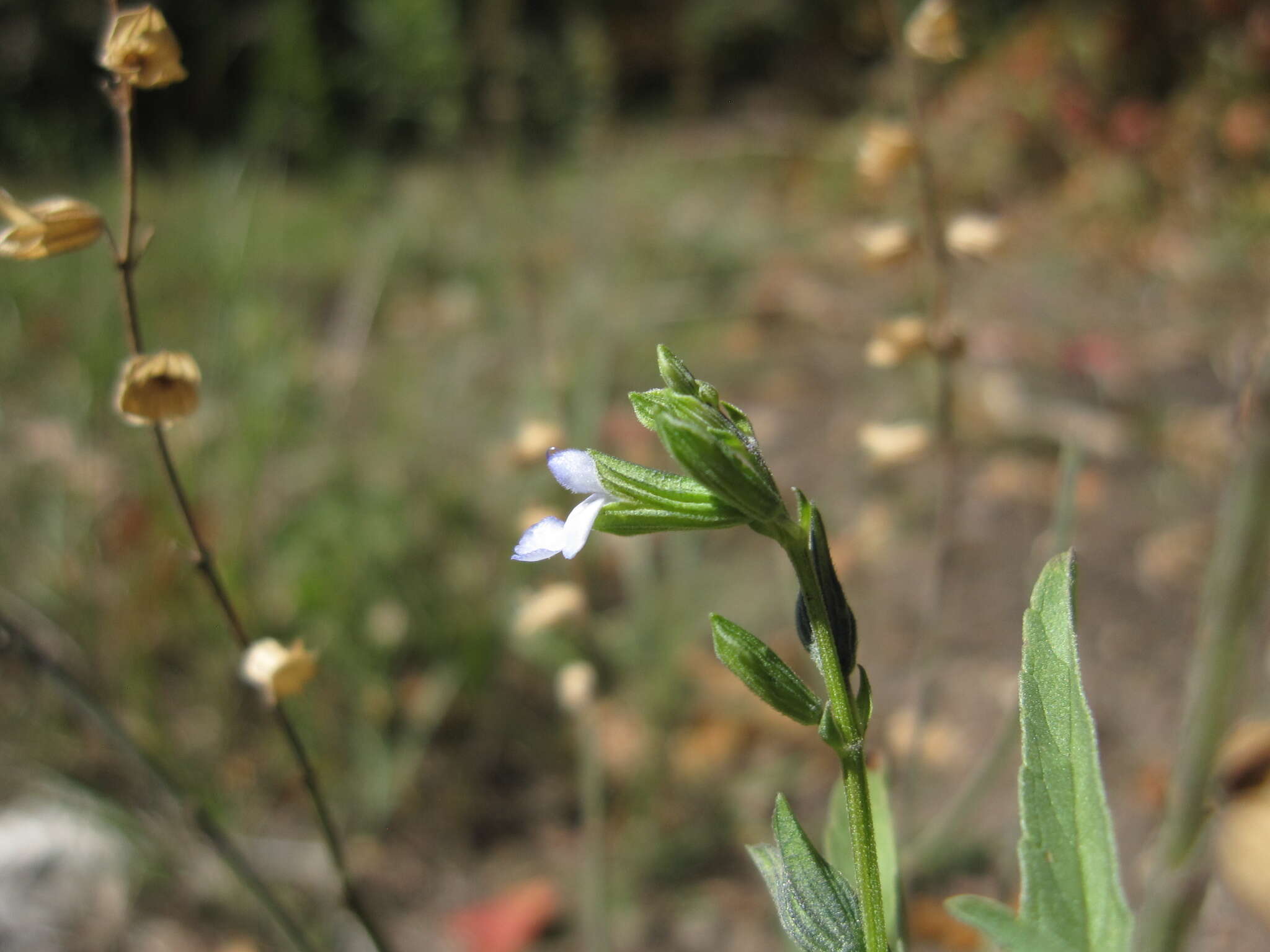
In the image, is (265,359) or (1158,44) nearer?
(265,359)

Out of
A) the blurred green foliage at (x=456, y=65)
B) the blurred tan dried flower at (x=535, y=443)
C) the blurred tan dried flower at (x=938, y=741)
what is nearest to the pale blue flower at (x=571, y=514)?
the blurred tan dried flower at (x=535, y=443)

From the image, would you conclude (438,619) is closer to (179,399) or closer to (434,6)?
(179,399)

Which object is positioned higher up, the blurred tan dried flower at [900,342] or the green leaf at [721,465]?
the green leaf at [721,465]

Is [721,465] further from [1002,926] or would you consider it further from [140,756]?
[140,756]

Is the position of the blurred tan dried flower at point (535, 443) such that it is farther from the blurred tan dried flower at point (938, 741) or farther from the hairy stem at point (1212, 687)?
the blurred tan dried flower at point (938, 741)

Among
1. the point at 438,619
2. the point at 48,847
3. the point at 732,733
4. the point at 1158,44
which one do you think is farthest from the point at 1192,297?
the point at 48,847
